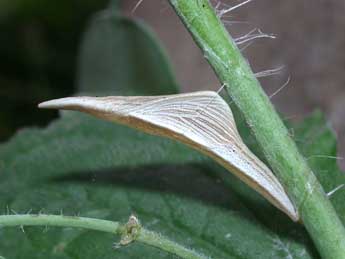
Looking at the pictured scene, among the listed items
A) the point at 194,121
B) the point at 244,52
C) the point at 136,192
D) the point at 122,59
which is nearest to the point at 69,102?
the point at 194,121

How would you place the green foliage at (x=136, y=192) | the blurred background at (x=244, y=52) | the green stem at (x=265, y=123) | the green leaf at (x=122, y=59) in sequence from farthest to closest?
the blurred background at (x=244, y=52) → the green leaf at (x=122, y=59) → the green foliage at (x=136, y=192) → the green stem at (x=265, y=123)

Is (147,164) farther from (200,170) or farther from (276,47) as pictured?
(276,47)

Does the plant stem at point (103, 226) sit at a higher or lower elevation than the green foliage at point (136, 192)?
higher

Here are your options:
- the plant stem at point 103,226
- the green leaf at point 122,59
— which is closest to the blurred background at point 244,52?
the green leaf at point 122,59

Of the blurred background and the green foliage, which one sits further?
the blurred background

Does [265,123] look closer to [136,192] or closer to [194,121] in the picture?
[194,121]

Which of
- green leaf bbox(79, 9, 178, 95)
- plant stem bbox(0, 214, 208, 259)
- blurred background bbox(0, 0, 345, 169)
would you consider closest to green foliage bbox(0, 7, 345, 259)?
plant stem bbox(0, 214, 208, 259)

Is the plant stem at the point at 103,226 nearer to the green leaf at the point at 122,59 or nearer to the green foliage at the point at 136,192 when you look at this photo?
the green foliage at the point at 136,192

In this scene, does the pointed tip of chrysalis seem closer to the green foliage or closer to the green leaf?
the green foliage
